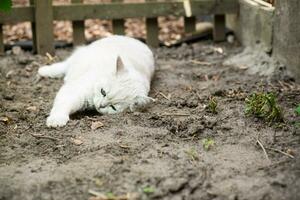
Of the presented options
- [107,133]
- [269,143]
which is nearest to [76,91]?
[107,133]

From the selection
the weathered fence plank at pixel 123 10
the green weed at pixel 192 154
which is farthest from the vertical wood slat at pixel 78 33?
the green weed at pixel 192 154

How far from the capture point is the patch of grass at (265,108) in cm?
373

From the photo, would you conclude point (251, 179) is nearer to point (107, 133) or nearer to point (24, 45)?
point (107, 133)

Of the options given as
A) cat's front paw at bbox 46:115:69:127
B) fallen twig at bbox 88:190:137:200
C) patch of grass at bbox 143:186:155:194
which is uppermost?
cat's front paw at bbox 46:115:69:127

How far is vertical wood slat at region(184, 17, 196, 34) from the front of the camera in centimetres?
633

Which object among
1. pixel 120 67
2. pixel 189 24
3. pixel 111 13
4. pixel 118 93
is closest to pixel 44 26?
pixel 111 13

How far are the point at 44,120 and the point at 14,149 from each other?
1.86 ft

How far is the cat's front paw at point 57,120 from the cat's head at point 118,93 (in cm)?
32

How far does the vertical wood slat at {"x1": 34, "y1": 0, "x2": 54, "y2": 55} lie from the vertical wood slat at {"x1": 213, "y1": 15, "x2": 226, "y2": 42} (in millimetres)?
1994

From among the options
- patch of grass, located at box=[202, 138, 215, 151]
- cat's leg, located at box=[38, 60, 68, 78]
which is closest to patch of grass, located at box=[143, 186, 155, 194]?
patch of grass, located at box=[202, 138, 215, 151]

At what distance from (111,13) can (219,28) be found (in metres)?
1.36

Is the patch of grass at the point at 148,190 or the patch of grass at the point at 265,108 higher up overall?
the patch of grass at the point at 265,108

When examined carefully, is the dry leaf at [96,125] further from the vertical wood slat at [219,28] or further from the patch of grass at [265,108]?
the vertical wood slat at [219,28]

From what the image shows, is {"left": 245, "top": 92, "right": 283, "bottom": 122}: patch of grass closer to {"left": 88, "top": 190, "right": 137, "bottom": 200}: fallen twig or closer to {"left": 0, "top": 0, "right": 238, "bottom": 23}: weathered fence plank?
{"left": 88, "top": 190, "right": 137, "bottom": 200}: fallen twig
